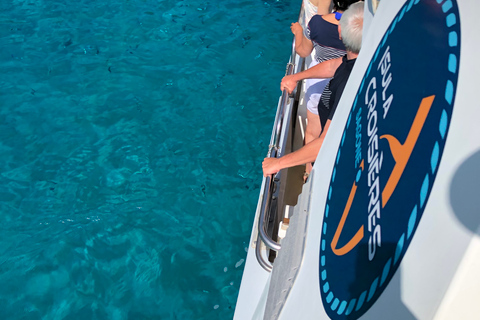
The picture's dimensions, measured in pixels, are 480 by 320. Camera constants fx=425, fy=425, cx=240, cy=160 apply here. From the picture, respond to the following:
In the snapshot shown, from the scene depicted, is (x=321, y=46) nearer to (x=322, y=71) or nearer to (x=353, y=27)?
(x=322, y=71)

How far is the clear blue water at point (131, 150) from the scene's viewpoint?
10.7 ft

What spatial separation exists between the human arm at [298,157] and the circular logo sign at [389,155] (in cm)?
85

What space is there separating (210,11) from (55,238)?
4252 millimetres

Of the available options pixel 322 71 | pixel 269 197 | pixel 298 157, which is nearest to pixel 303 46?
pixel 322 71

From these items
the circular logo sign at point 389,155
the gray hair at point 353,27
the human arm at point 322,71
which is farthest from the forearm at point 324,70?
the circular logo sign at point 389,155

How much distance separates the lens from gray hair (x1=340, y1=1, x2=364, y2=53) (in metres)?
2.10

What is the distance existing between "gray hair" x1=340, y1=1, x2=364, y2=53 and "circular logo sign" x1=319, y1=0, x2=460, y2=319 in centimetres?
92

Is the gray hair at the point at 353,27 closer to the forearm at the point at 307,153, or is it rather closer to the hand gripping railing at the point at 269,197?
the forearm at the point at 307,153

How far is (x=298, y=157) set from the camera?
2.28 metres

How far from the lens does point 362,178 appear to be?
3.58 feet

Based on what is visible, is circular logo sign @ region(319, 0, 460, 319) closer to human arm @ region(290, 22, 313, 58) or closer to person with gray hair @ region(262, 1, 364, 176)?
person with gray hair @ region(262, 1, 364, 176)

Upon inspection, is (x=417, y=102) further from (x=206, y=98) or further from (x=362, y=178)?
(x=206, y=98)

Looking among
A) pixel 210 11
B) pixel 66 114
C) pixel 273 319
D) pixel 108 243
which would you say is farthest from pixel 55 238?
pixel 210 11

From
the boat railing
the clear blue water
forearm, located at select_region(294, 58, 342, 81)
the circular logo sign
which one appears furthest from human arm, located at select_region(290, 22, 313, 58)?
the circular logo sign
